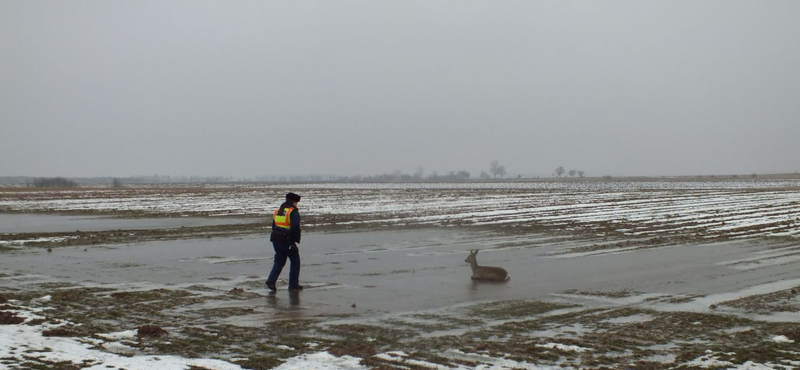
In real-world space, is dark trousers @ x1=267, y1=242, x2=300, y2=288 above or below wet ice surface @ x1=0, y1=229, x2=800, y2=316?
above

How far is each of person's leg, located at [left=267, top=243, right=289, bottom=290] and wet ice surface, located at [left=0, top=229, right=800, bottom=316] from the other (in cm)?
21

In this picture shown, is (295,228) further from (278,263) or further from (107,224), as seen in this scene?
(107,224)

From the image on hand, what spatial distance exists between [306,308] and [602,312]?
4094 mm

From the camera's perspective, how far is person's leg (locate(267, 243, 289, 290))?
12109mm

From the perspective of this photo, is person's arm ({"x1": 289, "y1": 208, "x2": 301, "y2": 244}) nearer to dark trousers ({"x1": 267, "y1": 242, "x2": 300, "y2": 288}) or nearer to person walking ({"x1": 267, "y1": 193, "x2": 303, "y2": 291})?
person walking ({"x1": 267, "y1": 193, "x2": 303, "y2": 291})

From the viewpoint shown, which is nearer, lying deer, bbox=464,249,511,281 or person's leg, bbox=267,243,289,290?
person's leg, bbox=267,243,289,290

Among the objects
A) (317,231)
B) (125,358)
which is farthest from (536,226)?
(125,358)

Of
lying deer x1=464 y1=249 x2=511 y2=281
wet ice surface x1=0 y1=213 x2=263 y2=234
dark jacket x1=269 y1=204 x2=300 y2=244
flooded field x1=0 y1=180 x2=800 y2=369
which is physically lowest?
wet ice surface x1=0 y1=213 x2=263 y2=234

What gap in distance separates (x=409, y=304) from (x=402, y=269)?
4267mm

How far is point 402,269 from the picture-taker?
1505 centimetres

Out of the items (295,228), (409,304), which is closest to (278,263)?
(295,228)

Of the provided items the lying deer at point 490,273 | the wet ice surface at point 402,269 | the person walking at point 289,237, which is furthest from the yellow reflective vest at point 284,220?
the lying deer at point 490,273

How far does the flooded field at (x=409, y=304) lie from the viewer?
293 inches

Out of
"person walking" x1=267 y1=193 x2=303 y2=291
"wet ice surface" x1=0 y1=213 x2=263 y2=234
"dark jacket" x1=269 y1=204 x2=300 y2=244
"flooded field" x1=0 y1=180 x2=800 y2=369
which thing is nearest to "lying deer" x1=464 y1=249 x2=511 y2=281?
"flooded field" x1=0 y1=180 x2=800 y2=369
